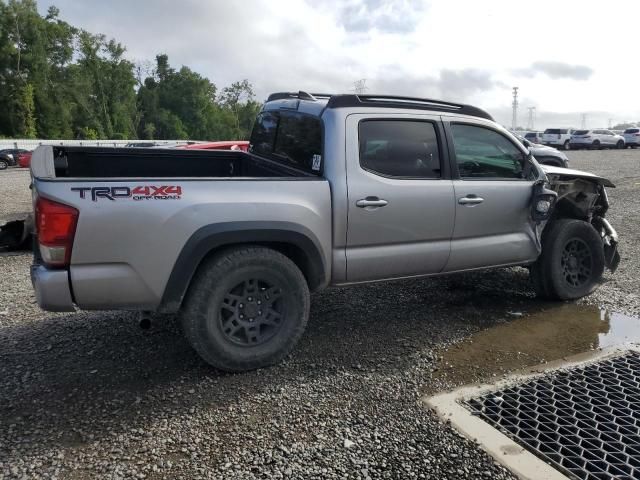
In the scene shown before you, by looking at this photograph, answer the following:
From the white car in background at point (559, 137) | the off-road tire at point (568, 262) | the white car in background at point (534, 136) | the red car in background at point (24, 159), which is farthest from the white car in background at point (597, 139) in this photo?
the off-road tire at point (568, 262)

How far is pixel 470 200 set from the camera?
4477 mm

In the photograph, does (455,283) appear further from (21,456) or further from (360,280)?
(21,456)

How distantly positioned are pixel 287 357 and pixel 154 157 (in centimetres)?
238

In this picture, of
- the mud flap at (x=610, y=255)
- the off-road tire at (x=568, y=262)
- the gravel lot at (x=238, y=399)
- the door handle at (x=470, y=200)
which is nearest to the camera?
the gravel lot at (x=238, y=399)

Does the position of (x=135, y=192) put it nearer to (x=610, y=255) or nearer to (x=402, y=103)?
(x=402, y=103)

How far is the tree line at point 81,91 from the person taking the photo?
56938 mm

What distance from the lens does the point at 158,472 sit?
8.88ft

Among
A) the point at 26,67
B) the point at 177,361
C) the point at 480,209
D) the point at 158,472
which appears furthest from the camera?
the point at 26,67

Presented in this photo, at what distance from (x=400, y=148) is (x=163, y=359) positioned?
8.23 ft

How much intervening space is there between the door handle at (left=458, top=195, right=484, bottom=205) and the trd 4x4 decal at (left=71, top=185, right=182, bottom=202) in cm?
237

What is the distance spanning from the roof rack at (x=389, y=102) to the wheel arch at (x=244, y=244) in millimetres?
1123

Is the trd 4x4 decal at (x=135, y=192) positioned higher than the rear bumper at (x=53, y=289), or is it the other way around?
the trd 4x4 decal at (x=135, y=192)

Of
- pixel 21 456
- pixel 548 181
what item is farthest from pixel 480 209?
pixel 21 456

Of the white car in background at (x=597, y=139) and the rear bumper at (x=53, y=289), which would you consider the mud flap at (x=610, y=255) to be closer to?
the rear bumper at (x=53, y=289)
